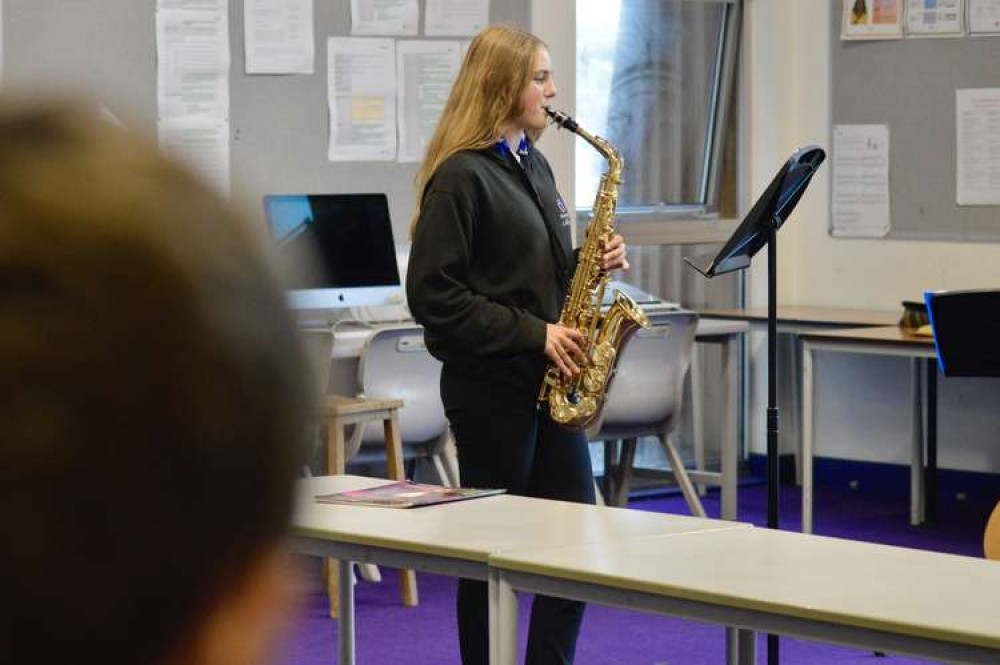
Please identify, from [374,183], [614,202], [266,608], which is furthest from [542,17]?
[266,608]

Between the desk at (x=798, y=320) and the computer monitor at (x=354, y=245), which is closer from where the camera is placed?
the computer monitor at (x=354, y=245)

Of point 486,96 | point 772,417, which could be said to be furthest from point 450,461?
point 486,96

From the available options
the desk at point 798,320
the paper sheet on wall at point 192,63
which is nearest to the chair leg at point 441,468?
the paper sheet on wall at point 192,63

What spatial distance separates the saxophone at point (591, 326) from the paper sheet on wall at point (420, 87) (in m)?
2.08

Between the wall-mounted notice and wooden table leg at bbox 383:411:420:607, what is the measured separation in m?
3.18

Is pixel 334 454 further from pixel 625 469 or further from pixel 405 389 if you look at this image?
pixel 625 469

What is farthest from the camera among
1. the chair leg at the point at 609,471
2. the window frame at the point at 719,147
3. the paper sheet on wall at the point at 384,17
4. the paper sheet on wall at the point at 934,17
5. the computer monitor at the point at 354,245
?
the window frame at the point at 719,147

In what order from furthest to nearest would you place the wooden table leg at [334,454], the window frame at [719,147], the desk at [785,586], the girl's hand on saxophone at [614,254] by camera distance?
the window frame at [719,147], the wooden table leg at [334,454], the girl's hand on saxophone at [614,254], the desk at [785,586]

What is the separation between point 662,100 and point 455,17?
4.78ft

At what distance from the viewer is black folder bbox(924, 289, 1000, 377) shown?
5.14m

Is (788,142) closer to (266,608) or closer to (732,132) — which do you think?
(732,132)

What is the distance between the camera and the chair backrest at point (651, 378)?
19.4 feet

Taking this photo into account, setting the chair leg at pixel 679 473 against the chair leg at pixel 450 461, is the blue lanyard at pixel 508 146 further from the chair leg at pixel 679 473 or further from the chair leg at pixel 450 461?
the chair leg at pixel 679 473

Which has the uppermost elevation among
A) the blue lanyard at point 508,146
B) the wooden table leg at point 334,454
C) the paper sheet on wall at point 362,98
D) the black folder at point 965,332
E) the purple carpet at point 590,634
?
the paper sheet on wall at point 362,98
